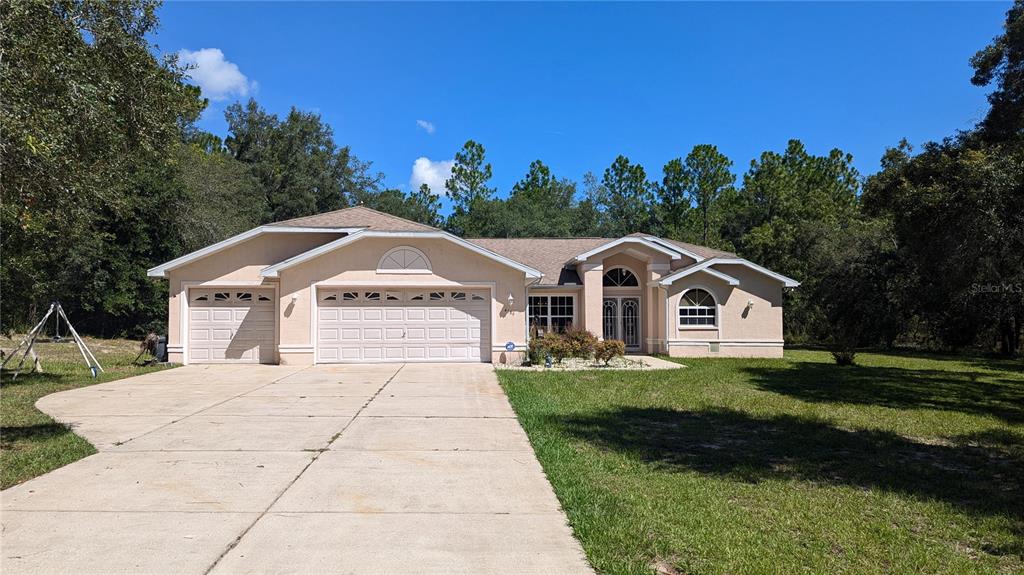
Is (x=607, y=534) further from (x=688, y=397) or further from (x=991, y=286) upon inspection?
(x=991, y=286)

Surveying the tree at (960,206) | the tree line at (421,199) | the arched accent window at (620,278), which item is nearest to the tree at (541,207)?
the tree line at (421,199)

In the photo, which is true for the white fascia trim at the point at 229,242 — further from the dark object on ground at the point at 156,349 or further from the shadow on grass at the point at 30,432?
the shadow on grass at the point at 30,432

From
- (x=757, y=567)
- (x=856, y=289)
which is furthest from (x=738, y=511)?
(x=856, y=289)

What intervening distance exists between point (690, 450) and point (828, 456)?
1.59m

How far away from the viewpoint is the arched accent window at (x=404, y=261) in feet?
56.2

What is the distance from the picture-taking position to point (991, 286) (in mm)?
15891

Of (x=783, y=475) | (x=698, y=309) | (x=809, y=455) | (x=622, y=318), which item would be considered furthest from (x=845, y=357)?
(x=783, y=475)

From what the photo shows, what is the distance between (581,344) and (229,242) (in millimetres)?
10343

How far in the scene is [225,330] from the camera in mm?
17641

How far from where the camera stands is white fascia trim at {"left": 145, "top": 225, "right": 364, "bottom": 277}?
672 inches

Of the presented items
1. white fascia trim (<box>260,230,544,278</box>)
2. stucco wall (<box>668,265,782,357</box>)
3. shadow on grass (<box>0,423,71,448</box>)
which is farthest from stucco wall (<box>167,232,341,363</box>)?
stucco wall (<box>668,265,782,357</box>)

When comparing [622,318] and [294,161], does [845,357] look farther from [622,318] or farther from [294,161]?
[294,161]

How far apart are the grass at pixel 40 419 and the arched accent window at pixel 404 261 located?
663 cm

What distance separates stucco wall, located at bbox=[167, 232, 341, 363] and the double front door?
1056 centimetres
